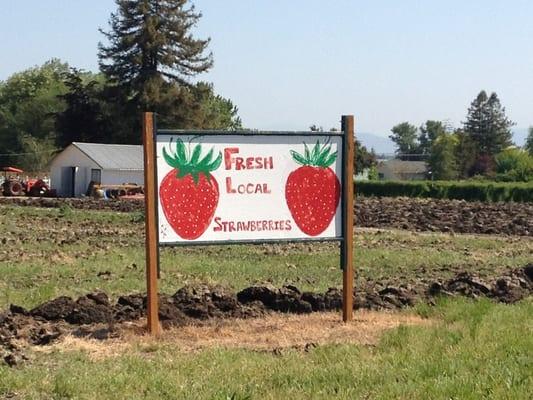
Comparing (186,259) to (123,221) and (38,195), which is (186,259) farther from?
(38,195)

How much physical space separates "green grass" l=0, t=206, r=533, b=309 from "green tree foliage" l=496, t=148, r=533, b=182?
2235 inches

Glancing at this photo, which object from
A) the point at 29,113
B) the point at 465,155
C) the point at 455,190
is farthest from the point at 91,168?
the point at 465,155

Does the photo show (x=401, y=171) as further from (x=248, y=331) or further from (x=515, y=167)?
(x=248, y=331)

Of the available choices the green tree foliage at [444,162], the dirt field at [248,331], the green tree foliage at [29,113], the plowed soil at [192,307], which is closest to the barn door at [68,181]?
the green tree foliage at [29,113]

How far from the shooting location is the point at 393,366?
314 inches

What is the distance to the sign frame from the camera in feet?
31.7

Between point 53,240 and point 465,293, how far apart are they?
577 inches

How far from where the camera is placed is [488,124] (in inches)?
5817

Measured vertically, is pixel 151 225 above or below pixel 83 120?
below

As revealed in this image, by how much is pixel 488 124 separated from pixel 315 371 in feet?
474

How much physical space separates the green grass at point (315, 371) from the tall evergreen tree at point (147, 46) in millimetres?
76577

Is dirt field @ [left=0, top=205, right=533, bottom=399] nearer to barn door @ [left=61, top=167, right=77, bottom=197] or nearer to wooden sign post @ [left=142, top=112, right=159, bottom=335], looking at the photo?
wooden sign post @ [left=142, top=112, right=159, bottom=335]

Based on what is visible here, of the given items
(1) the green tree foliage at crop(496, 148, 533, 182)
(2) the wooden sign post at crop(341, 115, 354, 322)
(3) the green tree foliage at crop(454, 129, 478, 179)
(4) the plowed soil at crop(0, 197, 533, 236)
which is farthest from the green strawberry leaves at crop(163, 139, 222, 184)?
(3) the green tree foliage at crop(454, 129, 478, 179)

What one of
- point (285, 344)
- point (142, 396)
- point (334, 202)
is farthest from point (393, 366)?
point (334, 202)
